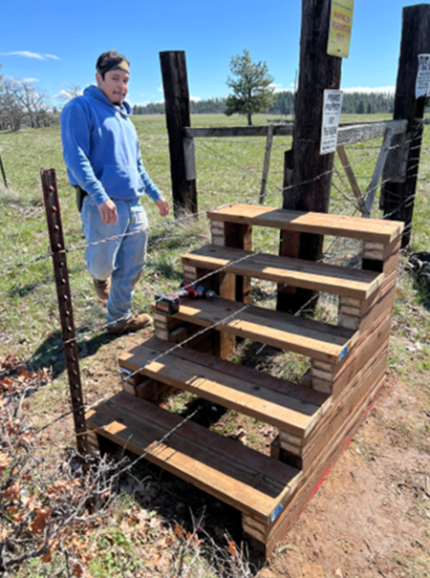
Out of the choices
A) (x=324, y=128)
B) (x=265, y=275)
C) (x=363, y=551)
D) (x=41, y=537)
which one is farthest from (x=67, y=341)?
(x=324, y=128)

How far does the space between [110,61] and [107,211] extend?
1.16 metres

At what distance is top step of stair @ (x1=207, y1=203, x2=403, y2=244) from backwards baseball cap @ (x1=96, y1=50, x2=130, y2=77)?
1316 millimetres

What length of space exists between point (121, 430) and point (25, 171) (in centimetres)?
1467

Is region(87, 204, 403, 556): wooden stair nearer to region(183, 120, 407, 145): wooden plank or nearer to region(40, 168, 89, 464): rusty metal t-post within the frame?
region(40, 168, 89, 464): rusty metal t-post

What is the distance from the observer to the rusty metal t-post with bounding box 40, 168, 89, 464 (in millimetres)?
1823

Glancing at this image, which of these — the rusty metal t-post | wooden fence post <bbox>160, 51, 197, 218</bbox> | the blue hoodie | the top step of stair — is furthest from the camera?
wooden fence post <bbox>160, 51, 197, 218</bbox>

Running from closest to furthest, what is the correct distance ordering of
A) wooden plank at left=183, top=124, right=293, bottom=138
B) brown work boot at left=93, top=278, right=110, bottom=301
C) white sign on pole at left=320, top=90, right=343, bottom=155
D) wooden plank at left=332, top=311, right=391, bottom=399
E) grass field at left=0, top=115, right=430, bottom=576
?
wooden plank at left=332, top=311, right=391, bottom=399
white sign on pole at left=320, top=90, right=343, bottom=155
grass field at left=0, top=115, right=430, bottom=576
brown work boot at left=93, top=278, right=110, bottom=301
wooden plank at left=183, top=124, right=293, bottom=138

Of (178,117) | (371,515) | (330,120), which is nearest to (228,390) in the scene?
(371,515)

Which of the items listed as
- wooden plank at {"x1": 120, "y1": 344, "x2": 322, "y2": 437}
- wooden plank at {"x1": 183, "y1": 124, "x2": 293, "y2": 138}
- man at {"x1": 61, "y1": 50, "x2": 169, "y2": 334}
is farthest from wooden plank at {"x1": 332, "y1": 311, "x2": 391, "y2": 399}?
wooden plank at {"x1": 183, "y1": 124, "x2": 293, "y2": 138}

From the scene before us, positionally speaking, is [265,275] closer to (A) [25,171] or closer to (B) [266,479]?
(B) [266,479]

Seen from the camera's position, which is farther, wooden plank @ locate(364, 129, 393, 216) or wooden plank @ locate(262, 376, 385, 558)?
wooden plank @ locate(364, 129, 393, 216)

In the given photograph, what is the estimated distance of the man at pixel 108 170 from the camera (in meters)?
3.24

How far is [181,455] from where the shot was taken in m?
2.63

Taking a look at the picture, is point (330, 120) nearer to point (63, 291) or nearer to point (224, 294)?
point (224, 294)
